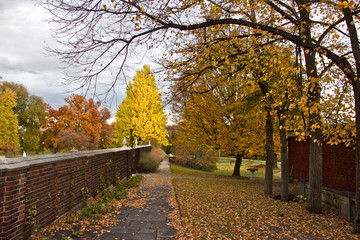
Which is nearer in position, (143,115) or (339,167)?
(339,167)

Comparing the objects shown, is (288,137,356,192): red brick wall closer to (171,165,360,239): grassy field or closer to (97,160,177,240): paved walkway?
(171,165,360,239): grassy field

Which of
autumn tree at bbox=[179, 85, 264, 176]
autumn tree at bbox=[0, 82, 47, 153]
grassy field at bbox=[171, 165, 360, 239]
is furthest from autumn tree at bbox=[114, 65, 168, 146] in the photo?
autumn tree at bbox=[0, 82, 47, 153]

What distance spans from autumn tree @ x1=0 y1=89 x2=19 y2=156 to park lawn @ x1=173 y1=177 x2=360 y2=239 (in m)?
31.7

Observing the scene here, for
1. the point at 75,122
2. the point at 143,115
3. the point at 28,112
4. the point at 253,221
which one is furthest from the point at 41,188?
the point at 28,112

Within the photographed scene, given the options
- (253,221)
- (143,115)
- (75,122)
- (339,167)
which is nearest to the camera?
(253,221)

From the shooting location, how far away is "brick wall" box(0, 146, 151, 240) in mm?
3492

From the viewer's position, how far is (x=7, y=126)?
34438 millimetres

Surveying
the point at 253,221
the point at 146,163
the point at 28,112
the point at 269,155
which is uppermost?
the point at 28,112

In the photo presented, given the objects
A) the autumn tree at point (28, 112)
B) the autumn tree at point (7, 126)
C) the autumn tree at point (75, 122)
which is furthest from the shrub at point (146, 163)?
the autumn tree at point (28, 112)

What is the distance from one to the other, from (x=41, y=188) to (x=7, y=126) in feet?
Answer: 120

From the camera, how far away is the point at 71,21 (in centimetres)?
550

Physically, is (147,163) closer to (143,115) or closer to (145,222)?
(143,115)

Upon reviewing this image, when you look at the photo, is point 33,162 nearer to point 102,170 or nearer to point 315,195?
point 102,170

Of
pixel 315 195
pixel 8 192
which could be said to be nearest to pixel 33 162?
pixel 8 192
